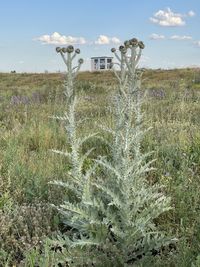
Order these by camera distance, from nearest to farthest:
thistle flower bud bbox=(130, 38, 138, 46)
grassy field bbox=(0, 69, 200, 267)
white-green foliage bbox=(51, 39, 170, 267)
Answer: thistle flower bud bbox=(130, 38, 138, 46)
white-green foliage bbox=(51, 39, 170, 267)
grassy field bbox=(0, 69, 200, 267)

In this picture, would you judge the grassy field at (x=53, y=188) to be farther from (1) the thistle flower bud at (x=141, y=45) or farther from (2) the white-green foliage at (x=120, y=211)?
(1) the thistle flower bud at (x=141, y=45)

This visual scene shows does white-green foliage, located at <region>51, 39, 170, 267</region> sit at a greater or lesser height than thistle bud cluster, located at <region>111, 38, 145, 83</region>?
lesser

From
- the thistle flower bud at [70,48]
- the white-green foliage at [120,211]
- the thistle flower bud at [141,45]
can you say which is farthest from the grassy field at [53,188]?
the thistle flower bud at [70,48]

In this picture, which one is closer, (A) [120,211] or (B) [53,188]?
(A) [120,211]

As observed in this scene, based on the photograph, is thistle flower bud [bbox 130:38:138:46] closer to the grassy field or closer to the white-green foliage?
the white-green foliage

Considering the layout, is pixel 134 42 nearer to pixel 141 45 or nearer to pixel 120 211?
pixel 141 45

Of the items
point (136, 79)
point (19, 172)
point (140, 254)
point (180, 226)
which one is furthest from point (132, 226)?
point (19, 172)

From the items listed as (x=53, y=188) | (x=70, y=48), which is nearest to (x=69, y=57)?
(x=70, y=48)

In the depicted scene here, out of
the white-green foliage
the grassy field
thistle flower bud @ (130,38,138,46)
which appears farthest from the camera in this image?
the grassy field

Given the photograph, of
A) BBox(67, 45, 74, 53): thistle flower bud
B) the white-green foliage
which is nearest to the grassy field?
the white-green foliage

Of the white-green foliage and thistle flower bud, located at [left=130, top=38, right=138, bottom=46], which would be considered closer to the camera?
thistle flower bud, located at [left=130, top=38, right=138, bottom=46]

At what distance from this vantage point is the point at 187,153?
594 centimetres

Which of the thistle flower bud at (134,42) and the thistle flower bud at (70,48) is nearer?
the thistle flower bud at (134,42)

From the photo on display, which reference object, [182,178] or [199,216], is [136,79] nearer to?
[199,216]
